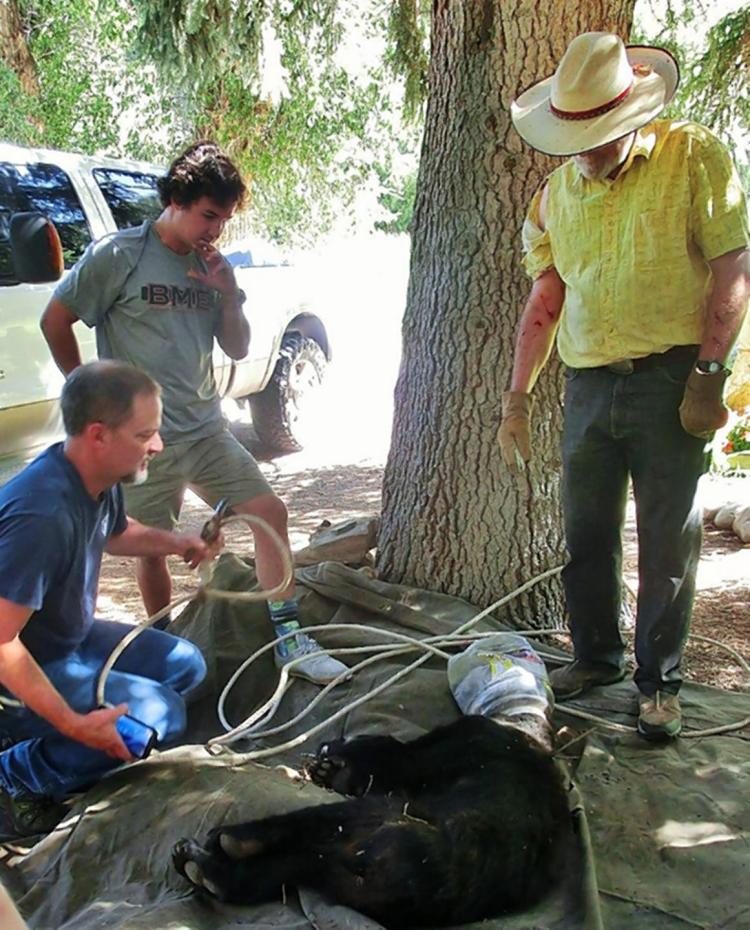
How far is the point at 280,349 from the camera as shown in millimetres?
7680

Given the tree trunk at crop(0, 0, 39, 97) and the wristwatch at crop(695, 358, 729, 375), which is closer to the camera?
the wristwatch at crop(695, 358, 729, 375)

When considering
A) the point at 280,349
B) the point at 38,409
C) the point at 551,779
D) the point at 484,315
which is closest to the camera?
the point at 551,779

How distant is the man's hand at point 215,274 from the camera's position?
143 inches

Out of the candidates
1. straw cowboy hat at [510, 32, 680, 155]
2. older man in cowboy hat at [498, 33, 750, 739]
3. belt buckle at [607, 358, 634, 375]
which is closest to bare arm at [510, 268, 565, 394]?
older man in cowboy hat at [498, 33, 750, 739]

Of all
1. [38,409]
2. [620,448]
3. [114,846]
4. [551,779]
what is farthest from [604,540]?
[38,409]

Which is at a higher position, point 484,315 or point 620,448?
point 484,315

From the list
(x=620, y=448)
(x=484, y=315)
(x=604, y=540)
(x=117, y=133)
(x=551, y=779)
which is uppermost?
(x=117, y=133)

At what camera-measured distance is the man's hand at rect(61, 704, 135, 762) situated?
8.24 feet

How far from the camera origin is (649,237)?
2.76 metres

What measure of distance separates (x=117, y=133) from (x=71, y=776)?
12.8 metres

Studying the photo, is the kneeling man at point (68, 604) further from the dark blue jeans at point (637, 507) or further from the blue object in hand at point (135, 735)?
the dark blue jeans at point (637, 507)

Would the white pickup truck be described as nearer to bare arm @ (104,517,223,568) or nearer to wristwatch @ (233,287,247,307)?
wristwatch @ (233,287,247,307)

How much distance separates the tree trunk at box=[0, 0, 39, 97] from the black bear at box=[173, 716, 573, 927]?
12853mm

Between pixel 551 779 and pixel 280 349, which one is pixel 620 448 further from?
pixel 280 349
